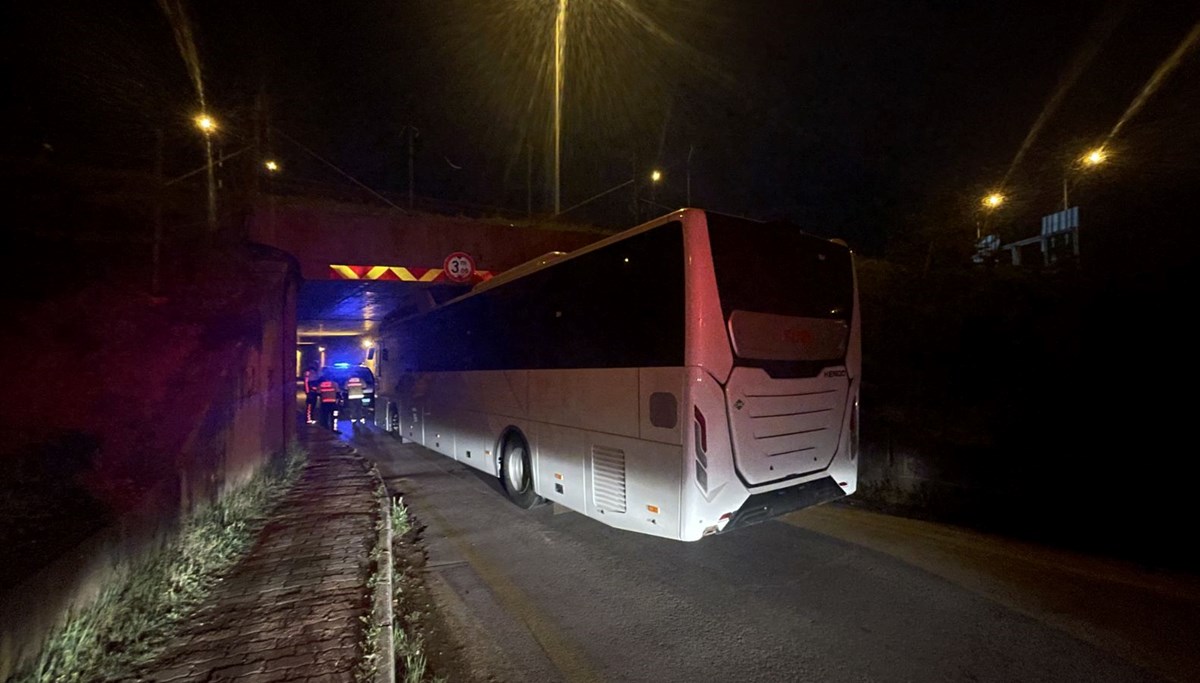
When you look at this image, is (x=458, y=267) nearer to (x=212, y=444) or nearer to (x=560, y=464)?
(x=212, y=444)

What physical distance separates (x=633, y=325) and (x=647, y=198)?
20.5 m

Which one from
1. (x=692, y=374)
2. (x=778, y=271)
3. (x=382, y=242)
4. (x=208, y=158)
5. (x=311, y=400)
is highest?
(x=208, y=158)

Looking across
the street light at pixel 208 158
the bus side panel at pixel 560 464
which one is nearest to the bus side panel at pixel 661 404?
the bus side panel at pixel 560 464

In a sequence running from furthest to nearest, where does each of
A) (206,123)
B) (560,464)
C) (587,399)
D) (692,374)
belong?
(206,123), (560,464), (587,399), (692,374)

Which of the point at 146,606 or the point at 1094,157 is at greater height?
the point at 1094,157

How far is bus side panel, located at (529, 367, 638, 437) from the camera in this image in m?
5.45

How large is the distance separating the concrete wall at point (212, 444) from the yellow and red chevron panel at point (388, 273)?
910 millimetres

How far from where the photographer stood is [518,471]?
319 inches

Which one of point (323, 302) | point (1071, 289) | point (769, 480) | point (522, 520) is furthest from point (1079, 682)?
point (323, 302)

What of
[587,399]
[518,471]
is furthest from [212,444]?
[587,399]

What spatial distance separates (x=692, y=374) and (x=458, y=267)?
8.40 meters

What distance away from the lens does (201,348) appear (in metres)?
9.08

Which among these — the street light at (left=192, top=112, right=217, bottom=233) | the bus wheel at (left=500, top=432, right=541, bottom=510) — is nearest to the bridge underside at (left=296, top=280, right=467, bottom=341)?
the street light at (left=192, top=112, right=217, bottom=233)

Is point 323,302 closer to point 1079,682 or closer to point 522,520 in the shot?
point 522,520
